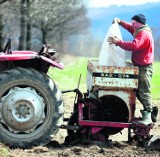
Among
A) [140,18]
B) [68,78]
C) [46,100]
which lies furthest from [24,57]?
[68,78]

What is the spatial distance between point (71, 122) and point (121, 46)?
136 centimetres

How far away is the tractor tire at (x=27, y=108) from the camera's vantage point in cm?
703

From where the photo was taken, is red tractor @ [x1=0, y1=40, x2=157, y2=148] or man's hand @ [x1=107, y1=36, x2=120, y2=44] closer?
red tractor @ [x1=0, y1=40, x2=157, y2=148]

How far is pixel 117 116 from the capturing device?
305 inches

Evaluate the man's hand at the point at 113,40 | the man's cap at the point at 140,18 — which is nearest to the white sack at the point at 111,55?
the man's hand at the point at 113,40

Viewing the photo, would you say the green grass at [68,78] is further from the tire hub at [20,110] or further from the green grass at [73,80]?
the tire hub at [20,110]

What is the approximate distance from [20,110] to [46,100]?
376 mm

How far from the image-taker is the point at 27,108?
23.2 ft

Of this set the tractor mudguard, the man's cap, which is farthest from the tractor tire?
the man's cap

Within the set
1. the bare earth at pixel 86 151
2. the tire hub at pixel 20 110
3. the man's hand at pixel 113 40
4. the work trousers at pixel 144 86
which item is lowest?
the bare earth at pixel 86 151

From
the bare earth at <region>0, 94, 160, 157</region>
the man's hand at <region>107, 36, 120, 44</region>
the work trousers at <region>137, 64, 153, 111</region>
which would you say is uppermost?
the man's hand at <region>107, 36, 120, 44</region>

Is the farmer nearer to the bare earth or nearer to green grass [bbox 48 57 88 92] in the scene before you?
the bare earth

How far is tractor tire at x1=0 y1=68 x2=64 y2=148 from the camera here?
703cm

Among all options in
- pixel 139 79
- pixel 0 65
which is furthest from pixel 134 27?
pixel 0 65
